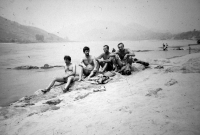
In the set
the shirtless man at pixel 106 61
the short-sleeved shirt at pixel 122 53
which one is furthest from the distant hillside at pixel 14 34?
the short-sleeved shirt at pixel 122 53

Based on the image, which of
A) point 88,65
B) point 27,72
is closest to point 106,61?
point 88,65

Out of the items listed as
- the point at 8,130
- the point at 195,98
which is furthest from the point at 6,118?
the point at 195,98

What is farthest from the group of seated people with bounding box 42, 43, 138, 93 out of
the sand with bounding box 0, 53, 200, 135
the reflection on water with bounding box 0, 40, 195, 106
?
the sand with bounding box 0, 53, 200, 135

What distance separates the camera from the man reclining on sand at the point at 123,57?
5758mm

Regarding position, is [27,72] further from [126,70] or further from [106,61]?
[126,70]

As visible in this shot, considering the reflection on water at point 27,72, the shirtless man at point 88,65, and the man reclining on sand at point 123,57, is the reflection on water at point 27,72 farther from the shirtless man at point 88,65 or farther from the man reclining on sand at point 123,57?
the man reclining on sand at point 123,57

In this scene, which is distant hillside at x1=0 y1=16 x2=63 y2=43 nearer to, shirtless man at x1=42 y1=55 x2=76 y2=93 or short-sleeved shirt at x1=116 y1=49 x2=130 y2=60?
shirtless man at x1=42 y1=55 x2=76 y2=93

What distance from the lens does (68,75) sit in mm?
4777

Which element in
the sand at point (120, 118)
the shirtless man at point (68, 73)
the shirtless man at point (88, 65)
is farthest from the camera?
the shirtless man at point (88, 65)

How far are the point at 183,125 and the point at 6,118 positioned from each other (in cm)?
362

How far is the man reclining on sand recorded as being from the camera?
576 centimetres

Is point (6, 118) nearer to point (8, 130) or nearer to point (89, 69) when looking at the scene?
point (8, 130)

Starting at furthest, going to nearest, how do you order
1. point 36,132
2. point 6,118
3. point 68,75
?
1. point 68,75
2. point 6,118
3. point 36,132

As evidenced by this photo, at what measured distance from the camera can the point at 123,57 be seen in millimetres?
6238
